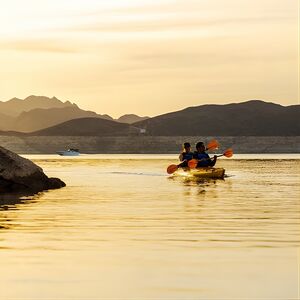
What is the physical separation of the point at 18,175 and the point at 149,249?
77.7 feet

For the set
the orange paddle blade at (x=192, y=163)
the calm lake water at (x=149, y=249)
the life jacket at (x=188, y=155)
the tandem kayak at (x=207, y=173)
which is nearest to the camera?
the calm lake water at (x=149, y=249)

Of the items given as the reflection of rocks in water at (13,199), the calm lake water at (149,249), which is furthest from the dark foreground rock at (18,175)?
the calm lake water at (149,249)

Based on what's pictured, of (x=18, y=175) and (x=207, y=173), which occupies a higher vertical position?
(x=18, y=175)

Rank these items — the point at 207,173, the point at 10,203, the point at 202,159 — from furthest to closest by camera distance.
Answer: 1. the point at 202,159
2. the point at 207,173
3. the point at 10,203

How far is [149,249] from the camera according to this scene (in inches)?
740

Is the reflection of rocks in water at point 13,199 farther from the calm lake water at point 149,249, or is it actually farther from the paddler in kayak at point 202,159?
the paddler in kayak at point 202,159

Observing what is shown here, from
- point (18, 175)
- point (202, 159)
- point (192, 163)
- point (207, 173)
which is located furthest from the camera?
point (202, 159)

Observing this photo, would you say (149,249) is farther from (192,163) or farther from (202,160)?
(202,160)

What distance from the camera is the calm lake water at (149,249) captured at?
558 inches

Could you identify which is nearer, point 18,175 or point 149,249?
point 149,249

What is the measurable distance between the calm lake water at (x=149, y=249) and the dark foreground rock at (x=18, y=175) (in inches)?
273

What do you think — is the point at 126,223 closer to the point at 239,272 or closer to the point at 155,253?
the point at 155,253

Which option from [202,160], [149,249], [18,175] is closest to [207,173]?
[202,160]

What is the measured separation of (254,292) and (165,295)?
130 cm
